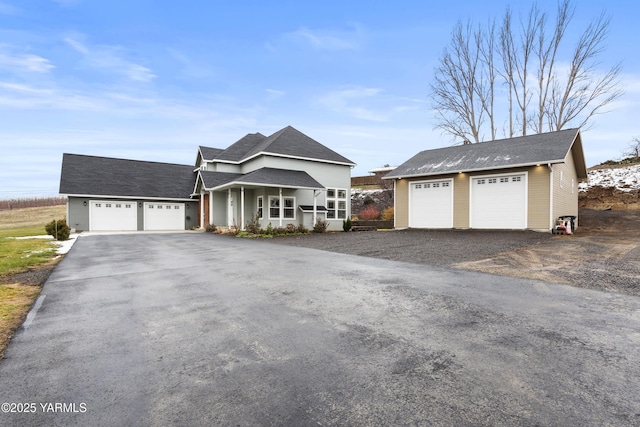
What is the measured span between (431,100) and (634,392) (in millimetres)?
31423

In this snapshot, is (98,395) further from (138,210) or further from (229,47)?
(138,210)

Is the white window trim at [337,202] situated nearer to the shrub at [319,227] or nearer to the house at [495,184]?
the shrub at [319,227]

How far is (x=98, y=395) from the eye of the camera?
2152 millimetres

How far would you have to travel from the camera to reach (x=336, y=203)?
73.6 ft

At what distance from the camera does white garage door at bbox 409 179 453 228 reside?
1703cm

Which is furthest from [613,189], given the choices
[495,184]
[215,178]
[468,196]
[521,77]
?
[215,178]

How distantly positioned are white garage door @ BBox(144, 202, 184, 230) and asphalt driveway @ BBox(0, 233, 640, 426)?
21.7 m

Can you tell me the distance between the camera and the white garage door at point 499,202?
14773 millimetres

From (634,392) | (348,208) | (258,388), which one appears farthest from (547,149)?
(258,388)

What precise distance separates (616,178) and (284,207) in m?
24.2

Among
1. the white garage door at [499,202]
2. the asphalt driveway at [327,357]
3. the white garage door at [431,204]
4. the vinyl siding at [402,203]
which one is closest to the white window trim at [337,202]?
the vinyl siding at [402,203]

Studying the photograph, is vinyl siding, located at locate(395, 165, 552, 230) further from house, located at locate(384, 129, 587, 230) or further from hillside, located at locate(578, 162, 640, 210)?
hillside, located at locate(578, 162, 640, 210)

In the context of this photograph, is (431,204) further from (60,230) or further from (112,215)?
(112,215)

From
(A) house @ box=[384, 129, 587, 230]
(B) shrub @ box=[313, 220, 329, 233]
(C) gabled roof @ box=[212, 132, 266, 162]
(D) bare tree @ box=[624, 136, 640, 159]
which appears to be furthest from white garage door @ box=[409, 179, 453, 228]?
(D) bare tree @ box=[624, 136, 640, 159]
